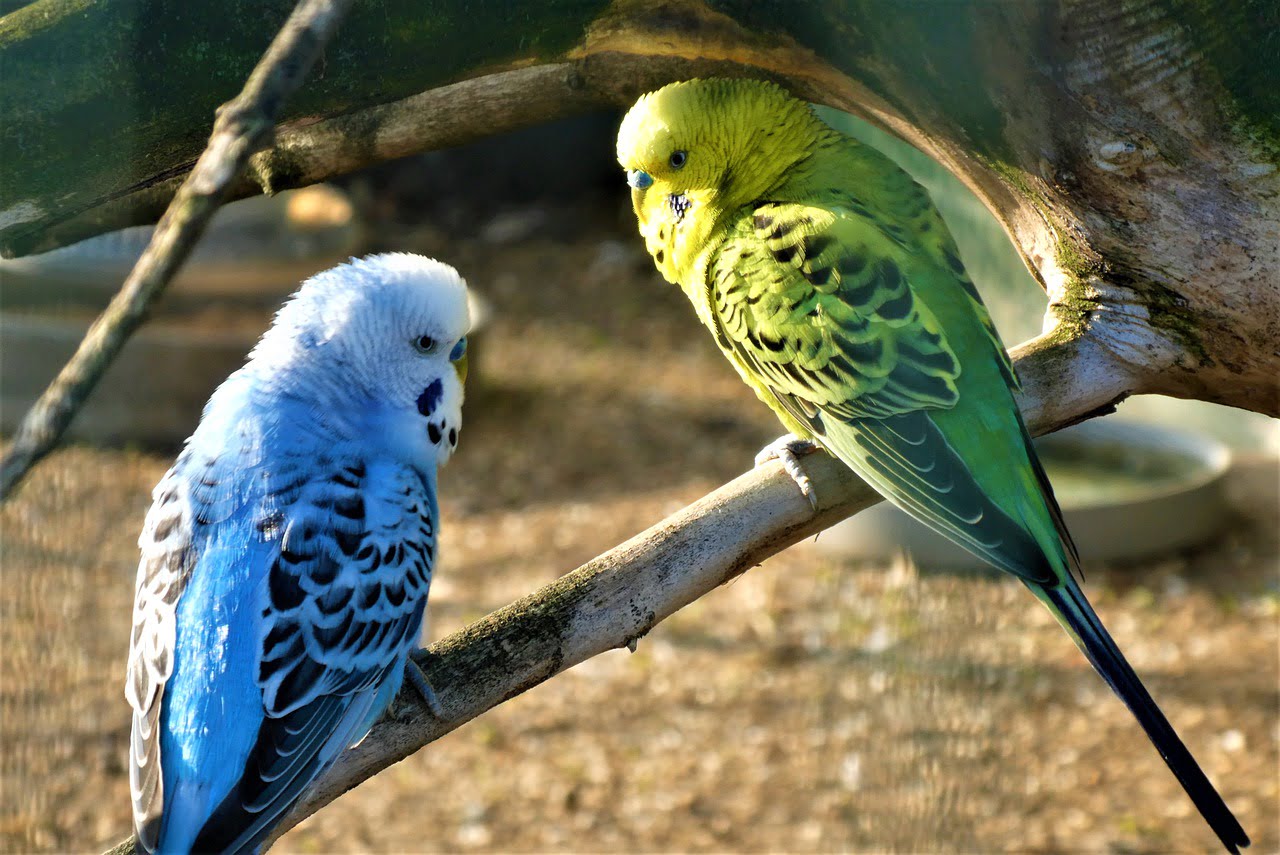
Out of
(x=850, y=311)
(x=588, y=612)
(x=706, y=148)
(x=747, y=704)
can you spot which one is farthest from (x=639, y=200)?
(x=747, y=704)

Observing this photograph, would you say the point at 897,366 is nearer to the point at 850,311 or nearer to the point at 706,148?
the point at 850,311

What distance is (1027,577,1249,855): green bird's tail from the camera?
180cm

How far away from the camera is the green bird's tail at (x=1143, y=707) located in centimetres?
180

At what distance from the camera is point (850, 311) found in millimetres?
2186

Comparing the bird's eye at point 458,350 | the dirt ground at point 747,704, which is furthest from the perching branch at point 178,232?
the dirt ground at point 747,704

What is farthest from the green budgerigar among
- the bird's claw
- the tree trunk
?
the bird's claw

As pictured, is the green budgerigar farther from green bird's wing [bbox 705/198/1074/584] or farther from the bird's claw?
the bird's claw

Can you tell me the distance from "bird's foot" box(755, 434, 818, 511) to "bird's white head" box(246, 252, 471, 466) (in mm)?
620

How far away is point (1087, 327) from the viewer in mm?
2219

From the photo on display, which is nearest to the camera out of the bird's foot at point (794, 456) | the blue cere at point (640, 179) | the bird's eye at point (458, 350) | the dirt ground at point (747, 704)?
the bird's eye at point (458, 350)

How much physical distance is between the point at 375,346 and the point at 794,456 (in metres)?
0.78

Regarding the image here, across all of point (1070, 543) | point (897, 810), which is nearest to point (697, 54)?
point (1070, 543)

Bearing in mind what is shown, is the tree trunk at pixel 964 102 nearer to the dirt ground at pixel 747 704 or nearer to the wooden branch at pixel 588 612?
the wooden branch at pixel 588 612

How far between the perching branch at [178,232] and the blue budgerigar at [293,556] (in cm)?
73
